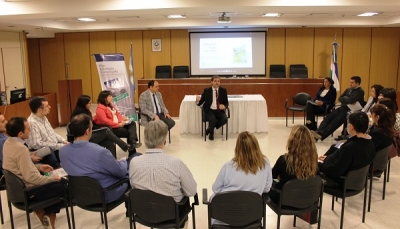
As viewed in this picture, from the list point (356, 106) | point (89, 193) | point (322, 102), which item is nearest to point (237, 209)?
point (89, 193)

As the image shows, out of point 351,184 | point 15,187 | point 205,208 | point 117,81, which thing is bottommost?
point 205,208

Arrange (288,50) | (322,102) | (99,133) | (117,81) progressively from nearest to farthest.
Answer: (99,133), (322,102), (117,81), (288,50)

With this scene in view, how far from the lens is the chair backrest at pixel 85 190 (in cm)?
297

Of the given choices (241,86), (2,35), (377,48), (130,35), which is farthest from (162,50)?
(377,48)

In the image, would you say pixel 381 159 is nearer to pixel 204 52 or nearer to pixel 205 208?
pixel 205 208

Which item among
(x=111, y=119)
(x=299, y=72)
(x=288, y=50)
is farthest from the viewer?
(x=288, y=50)

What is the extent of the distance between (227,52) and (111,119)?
5.68m

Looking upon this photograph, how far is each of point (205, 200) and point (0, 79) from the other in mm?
8277

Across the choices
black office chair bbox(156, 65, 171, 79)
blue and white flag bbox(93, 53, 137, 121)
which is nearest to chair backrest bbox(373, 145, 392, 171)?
blue and white flag bbox(93, 53, 137, 121)

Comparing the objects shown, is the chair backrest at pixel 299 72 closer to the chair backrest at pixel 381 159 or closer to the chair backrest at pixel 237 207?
the chair backrest at pixel 381 159

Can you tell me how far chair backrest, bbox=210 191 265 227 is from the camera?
2588mm

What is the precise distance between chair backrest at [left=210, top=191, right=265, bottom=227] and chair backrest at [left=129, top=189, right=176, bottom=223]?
33 cm

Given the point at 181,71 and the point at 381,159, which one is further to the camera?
the point at 181,71

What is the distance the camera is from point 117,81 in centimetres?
721
